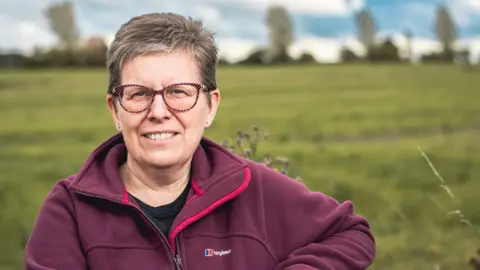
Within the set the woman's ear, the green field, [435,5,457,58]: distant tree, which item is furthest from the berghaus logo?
[435,5,457,58]: distant tree

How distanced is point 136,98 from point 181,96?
0.17 m

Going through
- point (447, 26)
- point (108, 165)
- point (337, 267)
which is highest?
point (108, 165)

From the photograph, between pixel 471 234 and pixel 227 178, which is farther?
pixel 471 234

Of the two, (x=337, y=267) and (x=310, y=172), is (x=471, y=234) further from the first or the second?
(x=337, y=267)

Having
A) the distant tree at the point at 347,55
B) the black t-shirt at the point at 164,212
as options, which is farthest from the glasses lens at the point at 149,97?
the distant tree at the point at 347,55

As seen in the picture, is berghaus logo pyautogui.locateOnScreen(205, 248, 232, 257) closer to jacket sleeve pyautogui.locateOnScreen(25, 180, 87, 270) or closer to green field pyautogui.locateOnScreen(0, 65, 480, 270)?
jacket sleeve pyautogui.locateOnScreen(25, 180, 87, 270)

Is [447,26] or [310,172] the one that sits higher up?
[310,172]

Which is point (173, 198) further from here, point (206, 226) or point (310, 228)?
point (310, 228)

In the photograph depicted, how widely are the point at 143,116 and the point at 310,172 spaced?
33.7 ft

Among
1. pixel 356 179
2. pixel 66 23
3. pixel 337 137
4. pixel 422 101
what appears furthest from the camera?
pixel 66 23

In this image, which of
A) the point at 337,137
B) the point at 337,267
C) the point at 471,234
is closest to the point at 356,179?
the point at 471,234

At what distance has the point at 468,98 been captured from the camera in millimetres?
28859

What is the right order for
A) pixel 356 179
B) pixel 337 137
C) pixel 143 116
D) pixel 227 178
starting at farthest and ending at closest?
pixel 337 137 < pixel 356 179 < pixel 227 178 < pixel 143 116

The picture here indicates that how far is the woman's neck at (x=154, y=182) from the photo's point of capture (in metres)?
2.91
